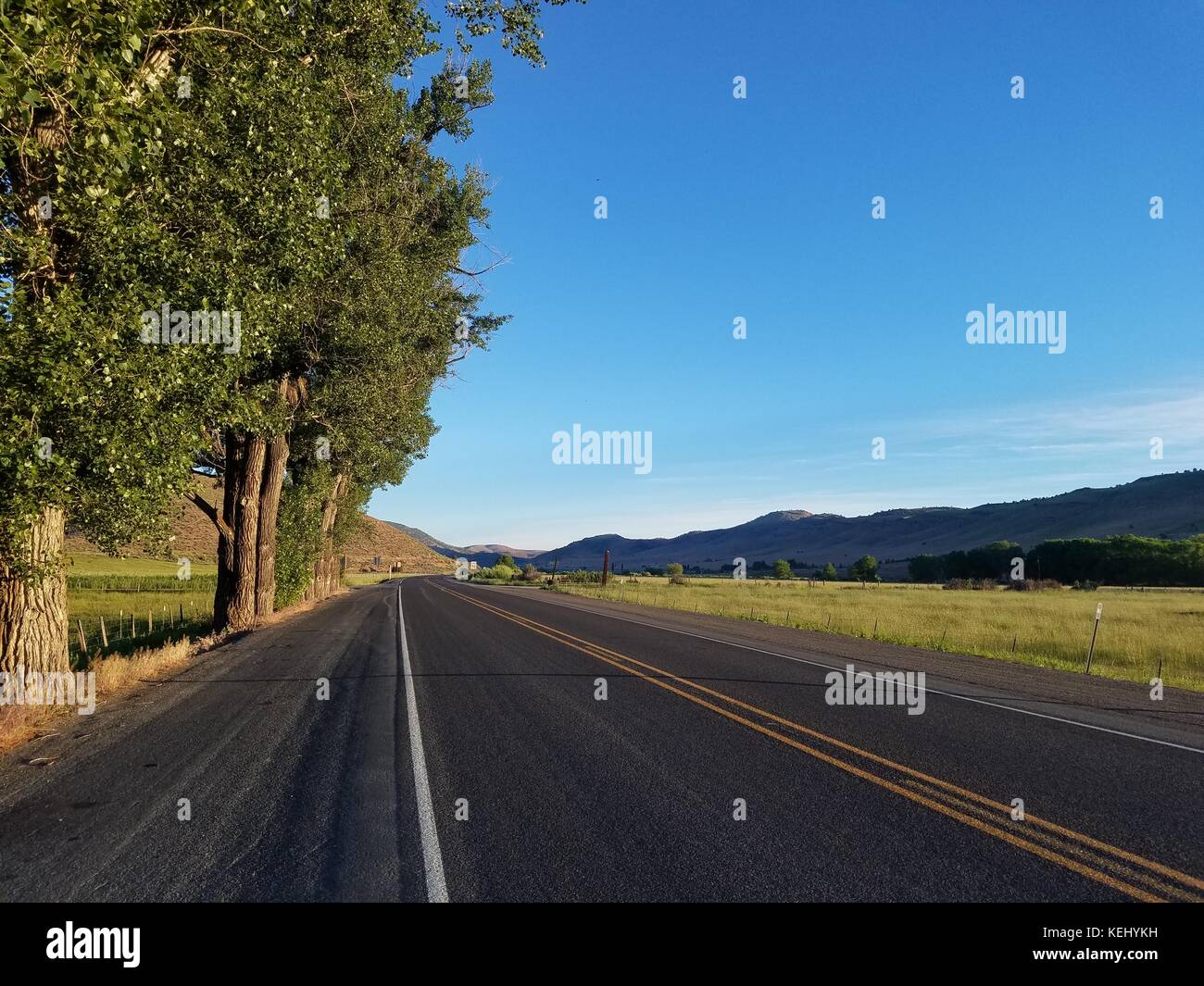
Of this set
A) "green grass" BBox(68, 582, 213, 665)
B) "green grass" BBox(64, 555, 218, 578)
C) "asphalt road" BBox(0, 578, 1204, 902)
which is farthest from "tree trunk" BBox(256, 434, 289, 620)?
"green grass" BBox(64, 555, 218, 578)

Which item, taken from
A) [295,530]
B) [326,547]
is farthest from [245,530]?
[326,547]

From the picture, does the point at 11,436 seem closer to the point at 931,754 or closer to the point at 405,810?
the point at 405,810

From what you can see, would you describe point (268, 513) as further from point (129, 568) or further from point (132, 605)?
point (129, 568)

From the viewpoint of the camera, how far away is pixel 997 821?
16.7 ft

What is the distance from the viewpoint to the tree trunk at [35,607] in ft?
26.0

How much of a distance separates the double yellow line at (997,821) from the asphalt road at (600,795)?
3 centimetres

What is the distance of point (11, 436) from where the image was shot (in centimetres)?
639

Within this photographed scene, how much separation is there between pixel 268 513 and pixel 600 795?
60.3 feet

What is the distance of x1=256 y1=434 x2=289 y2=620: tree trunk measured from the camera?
20.4 metres

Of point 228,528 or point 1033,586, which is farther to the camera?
point 1033,586

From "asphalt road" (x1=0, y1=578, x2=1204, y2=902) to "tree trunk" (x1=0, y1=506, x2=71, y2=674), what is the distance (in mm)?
1040

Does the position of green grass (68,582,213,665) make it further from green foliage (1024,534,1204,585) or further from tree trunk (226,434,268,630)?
green foliage (1024,534,1204,585)
